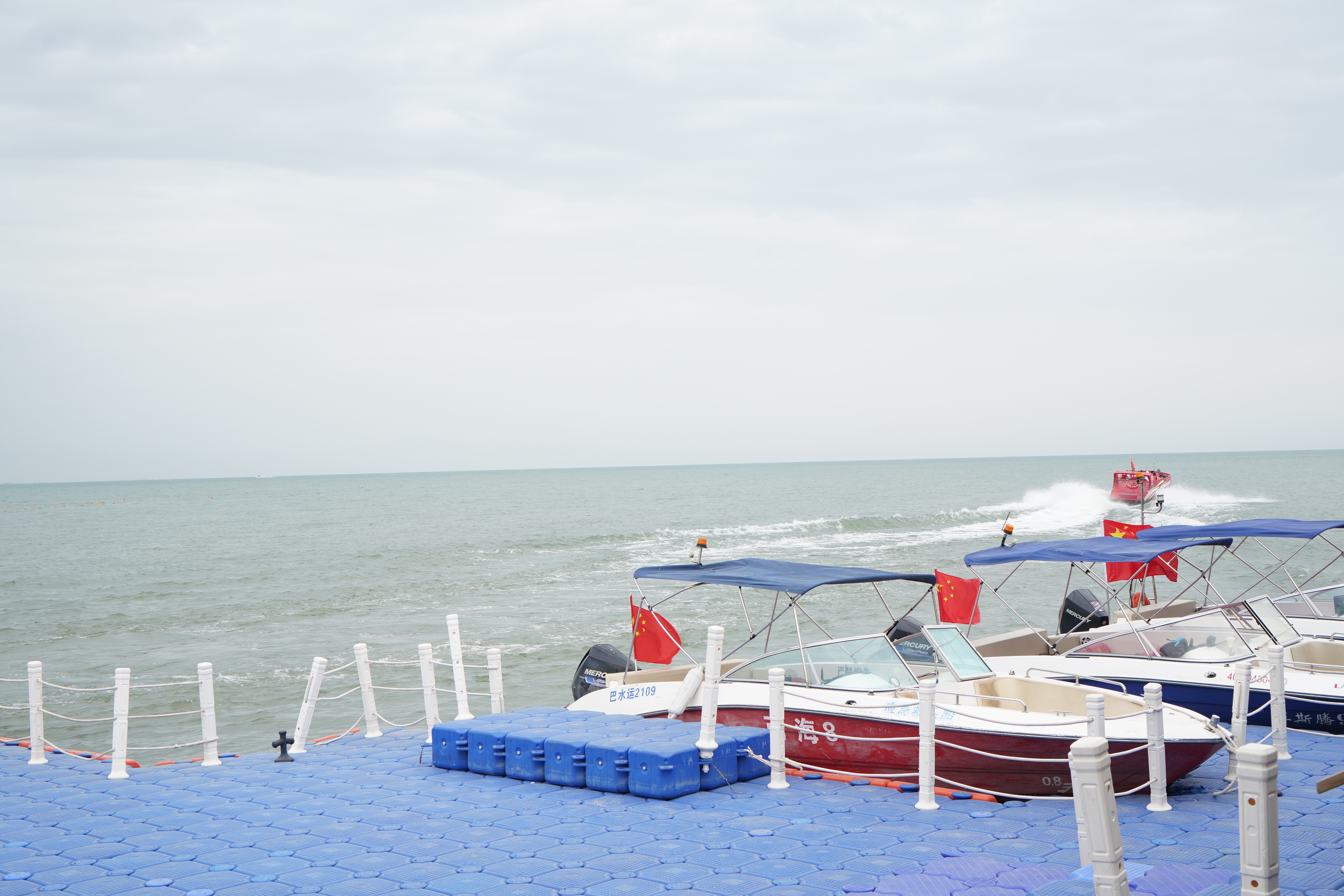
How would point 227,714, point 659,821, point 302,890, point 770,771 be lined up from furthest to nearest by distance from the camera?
1. point 227,714
2. point 770,771
3. point 659,821
4. point 302,890

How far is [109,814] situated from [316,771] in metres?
2.32

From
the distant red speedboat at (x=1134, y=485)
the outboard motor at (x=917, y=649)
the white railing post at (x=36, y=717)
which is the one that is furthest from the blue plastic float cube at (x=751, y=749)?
the distant red speedboat at (x=1134, y=485)

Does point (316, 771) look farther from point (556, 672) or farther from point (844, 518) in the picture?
point (844, 518)

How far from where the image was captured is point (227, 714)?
67.9 feet

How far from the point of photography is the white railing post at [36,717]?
489 inches

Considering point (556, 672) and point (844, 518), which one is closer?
point (556, 672)

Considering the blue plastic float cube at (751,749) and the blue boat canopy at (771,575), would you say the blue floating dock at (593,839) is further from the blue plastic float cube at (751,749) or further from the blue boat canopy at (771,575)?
the blue boat canopy at (771,575)

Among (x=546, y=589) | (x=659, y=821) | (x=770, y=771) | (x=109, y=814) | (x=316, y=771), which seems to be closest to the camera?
(x=659, y=821)

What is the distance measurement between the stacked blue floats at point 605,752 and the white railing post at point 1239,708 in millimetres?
4415

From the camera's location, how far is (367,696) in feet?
45.4

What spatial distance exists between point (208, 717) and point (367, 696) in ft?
7.21

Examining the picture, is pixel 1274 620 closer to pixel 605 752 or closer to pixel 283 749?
pixel 605 752

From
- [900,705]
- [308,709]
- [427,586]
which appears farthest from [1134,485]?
[308,709]

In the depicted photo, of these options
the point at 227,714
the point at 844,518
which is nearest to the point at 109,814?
the point at 227,714
